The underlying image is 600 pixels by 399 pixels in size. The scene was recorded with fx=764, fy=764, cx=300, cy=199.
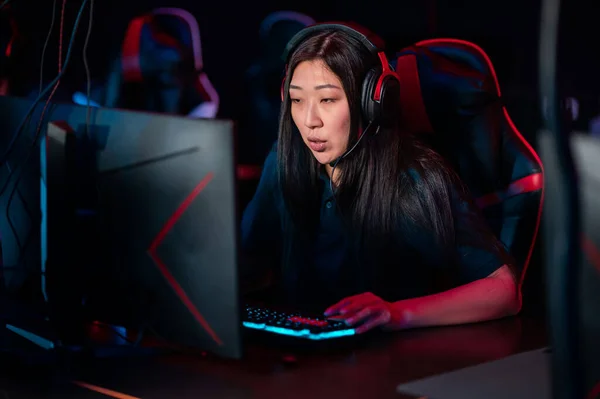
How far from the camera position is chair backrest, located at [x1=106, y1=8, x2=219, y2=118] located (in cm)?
200

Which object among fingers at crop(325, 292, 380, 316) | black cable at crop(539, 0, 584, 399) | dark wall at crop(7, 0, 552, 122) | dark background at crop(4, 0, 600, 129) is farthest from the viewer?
dark wall at crop(7, 0, 552, 122)

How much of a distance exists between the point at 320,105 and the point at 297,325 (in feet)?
1.96

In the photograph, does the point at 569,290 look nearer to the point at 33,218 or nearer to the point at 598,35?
the point at 33,218

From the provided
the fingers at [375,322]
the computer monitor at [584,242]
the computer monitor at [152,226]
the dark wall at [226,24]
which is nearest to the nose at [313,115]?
the dark wall at [226,24]

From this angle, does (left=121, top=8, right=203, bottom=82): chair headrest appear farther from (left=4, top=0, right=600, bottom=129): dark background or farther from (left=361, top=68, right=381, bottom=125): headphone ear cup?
(left=361, top=68, right=381, bottom=125): headphone ear cup

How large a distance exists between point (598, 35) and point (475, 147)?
1.28 ft

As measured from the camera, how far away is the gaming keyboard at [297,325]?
1142 millimetres

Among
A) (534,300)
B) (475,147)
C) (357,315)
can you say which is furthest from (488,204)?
(357,315)

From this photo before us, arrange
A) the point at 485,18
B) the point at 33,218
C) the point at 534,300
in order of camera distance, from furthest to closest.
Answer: the point at 485,18 < the point at 534,300 < the point at 33,218

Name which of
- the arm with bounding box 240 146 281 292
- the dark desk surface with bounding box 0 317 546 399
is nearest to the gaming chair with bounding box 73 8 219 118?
the arm with bounding box 240 146 281 292

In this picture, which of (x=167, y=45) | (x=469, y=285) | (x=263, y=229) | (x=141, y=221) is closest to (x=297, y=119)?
(x=263, y=229)

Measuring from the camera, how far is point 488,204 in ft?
5.72

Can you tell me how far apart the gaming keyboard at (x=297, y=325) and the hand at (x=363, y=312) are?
0.02 metres

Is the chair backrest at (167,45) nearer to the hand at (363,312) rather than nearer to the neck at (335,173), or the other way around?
the neck at (335,173)
